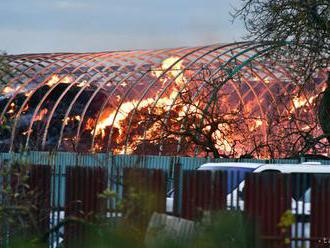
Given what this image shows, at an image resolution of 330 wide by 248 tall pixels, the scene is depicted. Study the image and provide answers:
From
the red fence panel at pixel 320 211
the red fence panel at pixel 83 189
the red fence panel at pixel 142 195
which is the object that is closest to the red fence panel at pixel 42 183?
the red fence panel at pixel 83 189

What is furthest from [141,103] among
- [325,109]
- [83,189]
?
[83,189]

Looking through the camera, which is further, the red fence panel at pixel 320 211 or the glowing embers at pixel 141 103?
the glowing embers at pixel 141 103

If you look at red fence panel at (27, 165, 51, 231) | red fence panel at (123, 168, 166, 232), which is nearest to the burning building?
red fence panel at (27, 165, 51, 231)

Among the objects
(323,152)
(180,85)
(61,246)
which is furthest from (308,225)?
(180,85)

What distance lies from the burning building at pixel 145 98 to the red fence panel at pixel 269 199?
17946mm

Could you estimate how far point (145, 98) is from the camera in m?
33.8

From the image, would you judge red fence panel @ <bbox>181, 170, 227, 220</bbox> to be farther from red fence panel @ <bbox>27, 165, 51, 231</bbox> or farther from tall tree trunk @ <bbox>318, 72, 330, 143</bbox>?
tall tree trunk @ <bbox>318, 72, 330, 143</bbox>

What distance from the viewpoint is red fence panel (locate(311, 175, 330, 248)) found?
10.6 metres

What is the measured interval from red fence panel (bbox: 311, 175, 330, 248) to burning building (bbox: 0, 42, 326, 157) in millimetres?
17917

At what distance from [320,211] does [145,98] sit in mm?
23223

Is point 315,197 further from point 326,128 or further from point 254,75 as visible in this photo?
point 254,75

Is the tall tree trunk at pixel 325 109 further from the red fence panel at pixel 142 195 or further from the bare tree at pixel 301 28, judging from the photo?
the red fence panel at pixel 142 195

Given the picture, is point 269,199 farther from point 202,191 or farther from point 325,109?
point 325,109

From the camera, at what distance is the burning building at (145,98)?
99.9 feet
